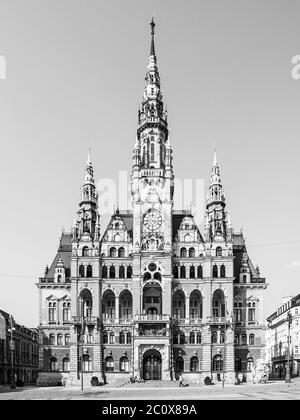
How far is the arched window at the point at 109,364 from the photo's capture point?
75.3 metres

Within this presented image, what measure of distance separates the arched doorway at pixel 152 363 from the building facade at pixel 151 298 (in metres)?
0.14

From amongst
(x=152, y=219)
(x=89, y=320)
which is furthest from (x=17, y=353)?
(x=152, y=219)

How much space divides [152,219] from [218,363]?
72.8 feet

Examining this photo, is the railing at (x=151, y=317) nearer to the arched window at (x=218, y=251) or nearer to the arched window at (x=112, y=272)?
the arched window at (x=112, y=272)

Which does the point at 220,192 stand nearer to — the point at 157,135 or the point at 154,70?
the point at 157,135

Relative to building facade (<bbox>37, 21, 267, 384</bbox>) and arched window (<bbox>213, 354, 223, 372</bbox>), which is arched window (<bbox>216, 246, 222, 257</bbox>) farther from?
arched window (<bbox>213, 354, 223, 372</bbox>)

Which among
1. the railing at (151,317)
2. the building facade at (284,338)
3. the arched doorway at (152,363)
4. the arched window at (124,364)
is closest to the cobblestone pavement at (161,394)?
the arched doorway at (152,363)

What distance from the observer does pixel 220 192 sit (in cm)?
8100

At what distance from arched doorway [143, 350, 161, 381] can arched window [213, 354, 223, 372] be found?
7755mm

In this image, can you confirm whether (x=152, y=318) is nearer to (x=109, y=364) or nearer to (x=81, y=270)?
(x=109, y=364)

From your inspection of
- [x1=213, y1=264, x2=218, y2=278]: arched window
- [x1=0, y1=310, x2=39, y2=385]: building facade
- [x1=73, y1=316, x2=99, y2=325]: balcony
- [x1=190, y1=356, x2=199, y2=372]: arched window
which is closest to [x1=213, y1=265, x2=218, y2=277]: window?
[x1=213, y1=264, x2=218, y2=278]: arched window

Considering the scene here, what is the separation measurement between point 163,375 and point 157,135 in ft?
116
